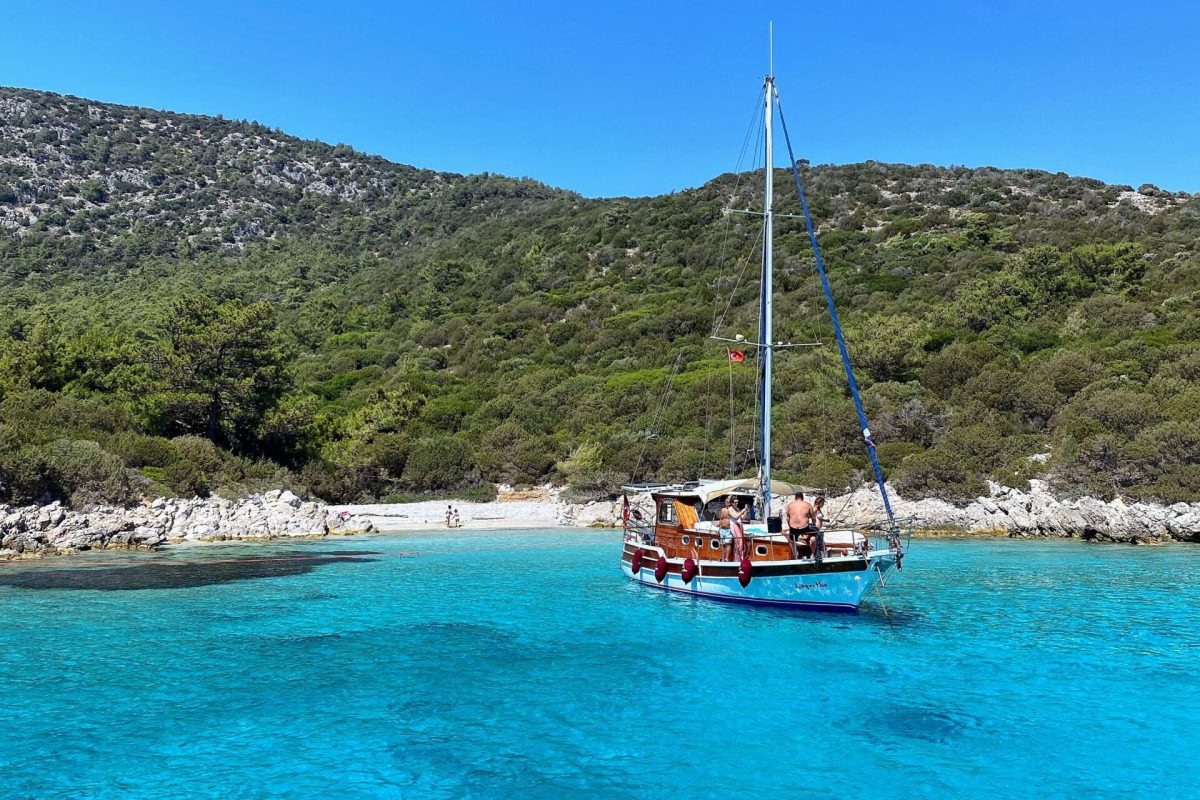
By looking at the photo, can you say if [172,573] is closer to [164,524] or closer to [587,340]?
[164,524]

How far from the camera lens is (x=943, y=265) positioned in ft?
211

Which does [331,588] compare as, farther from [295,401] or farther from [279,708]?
[295,401]

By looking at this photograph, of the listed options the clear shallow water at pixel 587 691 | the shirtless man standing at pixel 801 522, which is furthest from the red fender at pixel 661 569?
the shirtless man standing at pixel 801 522

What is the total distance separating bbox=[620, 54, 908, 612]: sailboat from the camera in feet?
55.5

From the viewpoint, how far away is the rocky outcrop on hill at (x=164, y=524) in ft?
88.9

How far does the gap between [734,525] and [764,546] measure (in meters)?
0.81

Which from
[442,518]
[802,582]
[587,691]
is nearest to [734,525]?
[802,582]

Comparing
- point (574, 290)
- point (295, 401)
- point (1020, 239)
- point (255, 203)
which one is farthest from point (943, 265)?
point (255, 203)

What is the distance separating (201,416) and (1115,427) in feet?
140

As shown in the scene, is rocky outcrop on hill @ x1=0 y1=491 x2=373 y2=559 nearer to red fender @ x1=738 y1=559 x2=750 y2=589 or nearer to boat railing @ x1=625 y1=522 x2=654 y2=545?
boat railing @ x1=625 y1=522 x2=654 y2=545

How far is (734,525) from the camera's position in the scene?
17906 mm

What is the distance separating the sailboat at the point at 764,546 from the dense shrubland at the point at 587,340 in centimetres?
1635

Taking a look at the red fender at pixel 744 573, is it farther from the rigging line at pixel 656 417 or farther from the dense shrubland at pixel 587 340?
the rigging line at pixel 656 417

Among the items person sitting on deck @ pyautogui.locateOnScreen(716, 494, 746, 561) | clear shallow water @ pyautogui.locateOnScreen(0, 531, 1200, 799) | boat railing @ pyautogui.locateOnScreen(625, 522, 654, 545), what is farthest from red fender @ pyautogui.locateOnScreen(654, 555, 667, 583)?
person sitting on deck @ pyautogui.locateOnScreen(716, 494, 746, 561)
